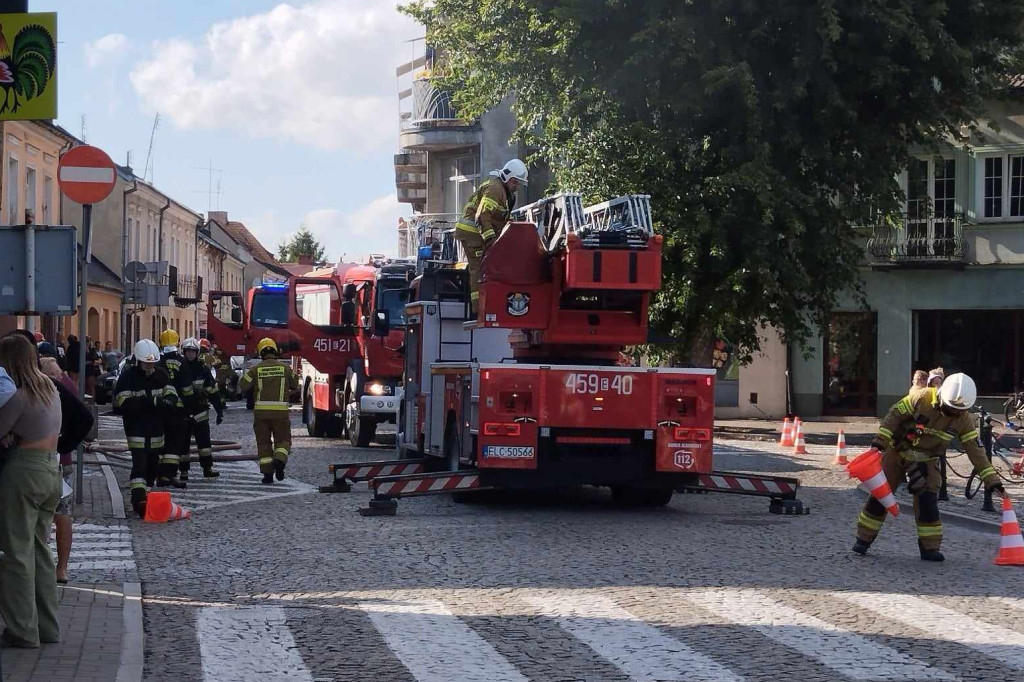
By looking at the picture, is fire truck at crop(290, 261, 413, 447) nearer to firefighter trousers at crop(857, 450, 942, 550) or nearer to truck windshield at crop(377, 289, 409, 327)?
truck windshield at crop(377, 289, 409, 327)

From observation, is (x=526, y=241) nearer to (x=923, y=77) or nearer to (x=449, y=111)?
(x=923, y=77)

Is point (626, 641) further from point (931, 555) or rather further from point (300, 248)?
point (300, 248)

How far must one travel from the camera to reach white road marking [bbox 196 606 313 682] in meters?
7.64

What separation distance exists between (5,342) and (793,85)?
19.5 m

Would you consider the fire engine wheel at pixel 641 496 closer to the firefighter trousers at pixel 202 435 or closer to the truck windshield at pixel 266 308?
the firefighter trousers at pixel 202 435

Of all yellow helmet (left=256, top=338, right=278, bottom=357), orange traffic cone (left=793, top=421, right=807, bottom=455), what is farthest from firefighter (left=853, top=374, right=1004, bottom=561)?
orange traffic cone (left=793, top=421, right=807, bottom=455)

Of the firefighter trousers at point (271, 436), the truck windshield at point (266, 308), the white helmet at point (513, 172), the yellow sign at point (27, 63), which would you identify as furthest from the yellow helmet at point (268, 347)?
the truck windshield at point (266, 308)

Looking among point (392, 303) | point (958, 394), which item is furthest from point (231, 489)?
point (958, 394)

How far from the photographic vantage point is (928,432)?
12.5 m

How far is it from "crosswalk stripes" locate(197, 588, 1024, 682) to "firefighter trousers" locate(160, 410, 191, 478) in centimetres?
750

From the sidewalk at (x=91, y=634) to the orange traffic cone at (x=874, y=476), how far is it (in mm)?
5860

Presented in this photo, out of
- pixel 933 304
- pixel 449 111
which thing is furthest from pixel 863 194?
pixel 449 111

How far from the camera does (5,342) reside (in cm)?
839

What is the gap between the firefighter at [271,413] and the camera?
61.9ft
